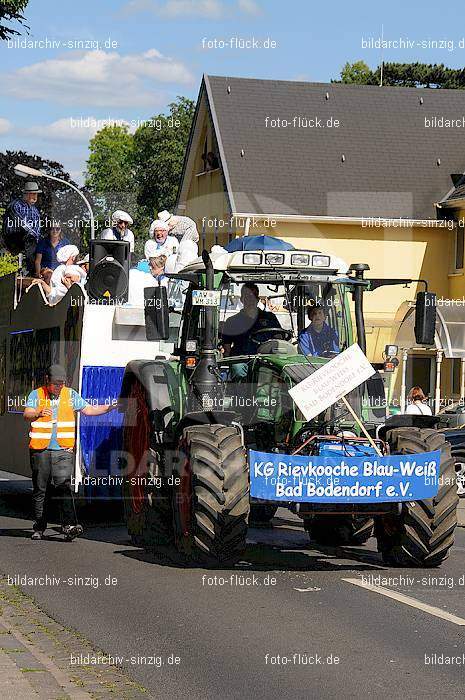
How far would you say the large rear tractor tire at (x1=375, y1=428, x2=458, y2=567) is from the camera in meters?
12.1

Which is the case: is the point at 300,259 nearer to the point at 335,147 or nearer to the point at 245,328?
the point at 245,328

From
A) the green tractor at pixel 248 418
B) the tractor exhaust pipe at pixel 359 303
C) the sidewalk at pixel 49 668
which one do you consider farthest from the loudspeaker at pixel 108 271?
the sidewalk at pixel 49 668

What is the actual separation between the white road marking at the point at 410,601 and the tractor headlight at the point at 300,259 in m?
3.16

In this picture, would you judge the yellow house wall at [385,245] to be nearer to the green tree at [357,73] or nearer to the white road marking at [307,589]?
the white road marking at [307,589]

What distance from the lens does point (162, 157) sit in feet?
247

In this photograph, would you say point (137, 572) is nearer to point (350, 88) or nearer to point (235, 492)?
point (235, 492)

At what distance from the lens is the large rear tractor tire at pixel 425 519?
1205 centimetres

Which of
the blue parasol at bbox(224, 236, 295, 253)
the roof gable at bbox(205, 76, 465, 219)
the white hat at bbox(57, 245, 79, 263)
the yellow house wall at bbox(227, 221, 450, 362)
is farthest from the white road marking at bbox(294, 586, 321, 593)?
the yellow house wall at bbox(227, 221, 450, 362)

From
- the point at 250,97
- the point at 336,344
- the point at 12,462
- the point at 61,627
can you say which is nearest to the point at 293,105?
the point at 250,97

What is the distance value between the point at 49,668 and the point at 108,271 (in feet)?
26.6

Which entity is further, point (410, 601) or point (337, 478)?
point (337, 478)

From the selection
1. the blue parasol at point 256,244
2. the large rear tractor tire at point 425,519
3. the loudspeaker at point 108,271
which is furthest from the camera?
the loudspeaker at point 108,271

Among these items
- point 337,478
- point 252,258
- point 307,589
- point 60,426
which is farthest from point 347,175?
A: point 307,589

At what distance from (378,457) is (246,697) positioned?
461cm
